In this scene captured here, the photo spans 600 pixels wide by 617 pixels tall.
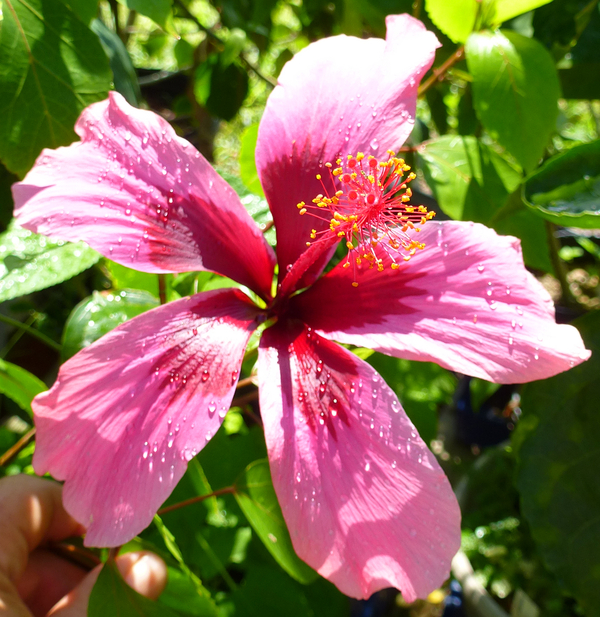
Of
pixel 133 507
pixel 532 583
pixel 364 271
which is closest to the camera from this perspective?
pixel 133 507

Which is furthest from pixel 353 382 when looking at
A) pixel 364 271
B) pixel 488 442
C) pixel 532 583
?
pixel 488 442

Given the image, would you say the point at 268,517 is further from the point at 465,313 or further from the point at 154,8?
the point at 154,8

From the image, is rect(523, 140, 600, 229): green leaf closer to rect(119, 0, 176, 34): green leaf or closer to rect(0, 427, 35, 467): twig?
rect(119, 0, 176, 34): green leaf

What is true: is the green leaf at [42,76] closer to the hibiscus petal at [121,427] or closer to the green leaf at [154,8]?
the green leaf at [154,8]

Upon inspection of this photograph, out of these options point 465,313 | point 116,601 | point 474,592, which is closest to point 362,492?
point 465,313

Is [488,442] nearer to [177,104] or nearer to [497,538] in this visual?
[497,538]

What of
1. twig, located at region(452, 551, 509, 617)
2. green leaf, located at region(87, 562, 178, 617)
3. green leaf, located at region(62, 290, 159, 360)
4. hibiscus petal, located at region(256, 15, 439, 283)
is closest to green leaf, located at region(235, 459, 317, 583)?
green leaf, located at region(87, 562, 178, 617)
